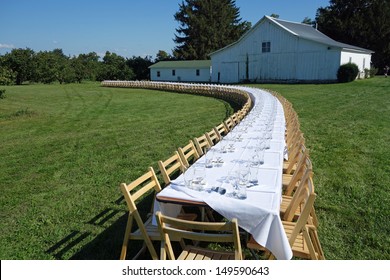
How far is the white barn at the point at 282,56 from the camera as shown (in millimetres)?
31203

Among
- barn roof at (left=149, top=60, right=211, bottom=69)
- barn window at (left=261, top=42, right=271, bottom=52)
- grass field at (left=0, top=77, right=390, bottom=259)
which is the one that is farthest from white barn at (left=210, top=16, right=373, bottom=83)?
grass field at (left=0, top=77, right=390, bottom=259)

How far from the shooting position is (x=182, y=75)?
4700 cm

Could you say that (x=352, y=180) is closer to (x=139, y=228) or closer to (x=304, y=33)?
(x=139, y=228)

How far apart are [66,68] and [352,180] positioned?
5332 centimetres

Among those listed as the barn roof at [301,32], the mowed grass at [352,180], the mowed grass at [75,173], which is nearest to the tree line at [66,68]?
the barn roof at [301,32]

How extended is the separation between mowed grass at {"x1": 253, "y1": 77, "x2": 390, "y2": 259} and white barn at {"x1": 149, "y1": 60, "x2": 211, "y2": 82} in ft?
106

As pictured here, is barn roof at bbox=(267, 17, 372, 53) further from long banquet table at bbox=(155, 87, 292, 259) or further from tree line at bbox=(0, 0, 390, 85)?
long banquet table at bbox=(155, 87, 292, 259)

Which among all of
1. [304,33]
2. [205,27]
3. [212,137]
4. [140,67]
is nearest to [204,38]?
[205,27]

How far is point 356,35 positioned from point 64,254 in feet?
182

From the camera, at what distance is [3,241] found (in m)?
4.79

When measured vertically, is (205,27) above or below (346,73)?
above

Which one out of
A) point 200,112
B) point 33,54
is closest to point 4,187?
point 200,112

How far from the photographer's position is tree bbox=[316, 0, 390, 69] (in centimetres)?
4891
